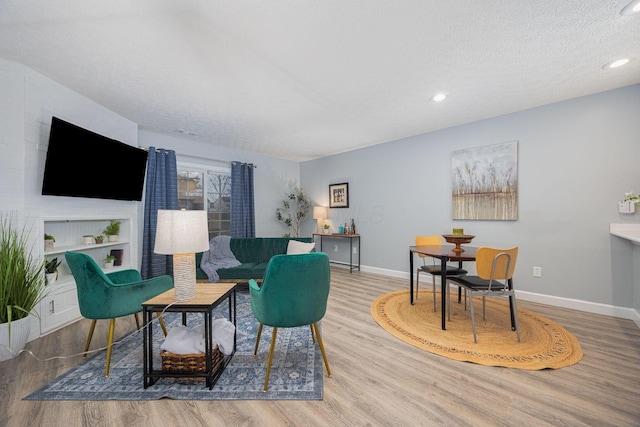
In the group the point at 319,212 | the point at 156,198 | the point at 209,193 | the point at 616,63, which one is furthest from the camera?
the point at 319,212

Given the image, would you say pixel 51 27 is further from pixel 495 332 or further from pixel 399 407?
pixel 495 332

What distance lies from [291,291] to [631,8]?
2890 mm

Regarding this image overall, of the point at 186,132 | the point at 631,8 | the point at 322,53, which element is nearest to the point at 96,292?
the point at 322,53

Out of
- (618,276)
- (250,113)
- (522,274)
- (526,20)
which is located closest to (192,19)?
(250,113)

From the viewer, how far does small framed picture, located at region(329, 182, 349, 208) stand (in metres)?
5.37

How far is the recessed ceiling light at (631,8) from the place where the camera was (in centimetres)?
160

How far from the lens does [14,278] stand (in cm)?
206

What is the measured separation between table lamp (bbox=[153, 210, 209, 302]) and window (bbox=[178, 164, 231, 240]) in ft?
10.0

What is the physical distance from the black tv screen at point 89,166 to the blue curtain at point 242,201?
1626 millimetres

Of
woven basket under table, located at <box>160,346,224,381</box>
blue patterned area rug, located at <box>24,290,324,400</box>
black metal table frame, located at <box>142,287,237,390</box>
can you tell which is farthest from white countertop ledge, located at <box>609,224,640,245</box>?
woven basket under table, located at <box>160,346,224,381</box>

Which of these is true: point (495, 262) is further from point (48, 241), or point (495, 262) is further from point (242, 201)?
point (48, 241)

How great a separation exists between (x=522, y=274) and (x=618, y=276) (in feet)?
2.74

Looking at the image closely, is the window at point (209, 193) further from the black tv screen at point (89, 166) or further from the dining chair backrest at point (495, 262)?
the dining chair backrest at point (495, 262)

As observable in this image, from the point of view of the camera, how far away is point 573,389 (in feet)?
5.43
